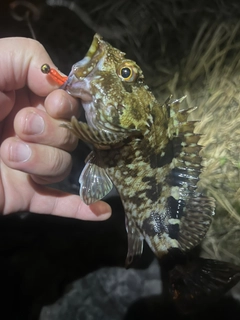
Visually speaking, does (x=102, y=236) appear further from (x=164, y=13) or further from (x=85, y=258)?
(x=164, y=13)

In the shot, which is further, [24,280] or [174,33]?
[24,280]

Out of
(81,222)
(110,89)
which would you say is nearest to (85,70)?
(110,89)

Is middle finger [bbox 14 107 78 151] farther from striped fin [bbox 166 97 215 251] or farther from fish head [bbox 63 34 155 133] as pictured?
striped fin [bbox 166 97 215 251]

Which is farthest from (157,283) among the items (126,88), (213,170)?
(126,88)

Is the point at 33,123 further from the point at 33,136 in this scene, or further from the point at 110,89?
the point at 110,89

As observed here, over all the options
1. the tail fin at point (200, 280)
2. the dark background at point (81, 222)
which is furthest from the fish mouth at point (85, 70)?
the tail fin at point (200, 280)

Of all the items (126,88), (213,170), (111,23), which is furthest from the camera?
(213,170)

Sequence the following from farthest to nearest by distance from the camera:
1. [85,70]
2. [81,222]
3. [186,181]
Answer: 1. [81,222]
2. [186,181]
3. [85,70]
